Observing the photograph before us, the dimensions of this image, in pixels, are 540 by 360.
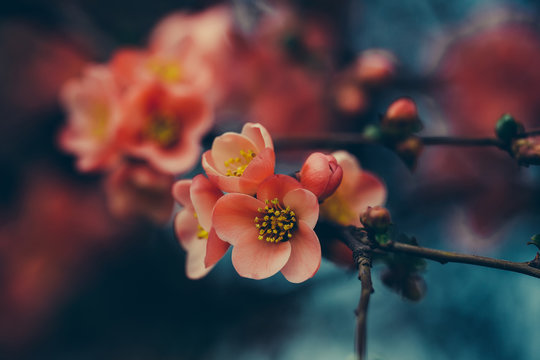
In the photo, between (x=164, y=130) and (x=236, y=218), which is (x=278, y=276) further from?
(x=236, y=218)

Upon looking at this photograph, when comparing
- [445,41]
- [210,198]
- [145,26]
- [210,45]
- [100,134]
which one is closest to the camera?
[210,198]

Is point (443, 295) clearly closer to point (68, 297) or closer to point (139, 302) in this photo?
point (139, 302)

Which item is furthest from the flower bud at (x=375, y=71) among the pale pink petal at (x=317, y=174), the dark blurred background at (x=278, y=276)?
the pale pink petal at (x=317, y=174)

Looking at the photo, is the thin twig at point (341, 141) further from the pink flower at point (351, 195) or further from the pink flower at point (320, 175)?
the pink flower at point (320, 175)

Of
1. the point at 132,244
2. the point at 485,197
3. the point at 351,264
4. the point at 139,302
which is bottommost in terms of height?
the point at 351,264

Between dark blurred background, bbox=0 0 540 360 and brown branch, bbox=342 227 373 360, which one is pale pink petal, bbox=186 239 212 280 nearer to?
brown branch, bbox=342 227 373 360

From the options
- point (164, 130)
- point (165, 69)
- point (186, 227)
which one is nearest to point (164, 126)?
point (164, 130)

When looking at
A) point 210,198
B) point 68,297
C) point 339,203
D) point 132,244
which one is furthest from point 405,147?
point 68,297
